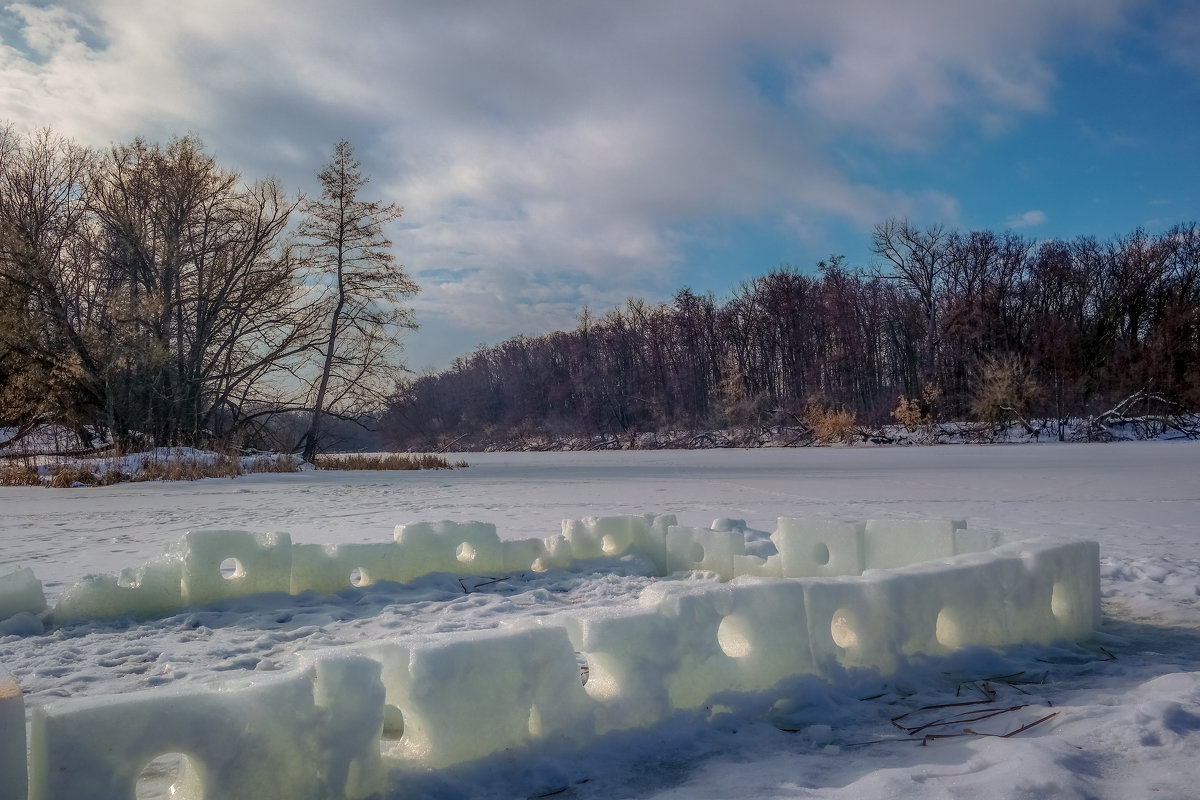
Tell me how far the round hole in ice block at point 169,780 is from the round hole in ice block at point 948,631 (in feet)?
7.93

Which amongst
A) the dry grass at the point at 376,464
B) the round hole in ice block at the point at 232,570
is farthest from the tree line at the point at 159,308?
the round hole in ice block at the point at 232,570

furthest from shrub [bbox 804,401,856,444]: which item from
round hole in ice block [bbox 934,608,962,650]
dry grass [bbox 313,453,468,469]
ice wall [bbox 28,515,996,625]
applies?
round hole in ice block [bbox 934,608,962,650]

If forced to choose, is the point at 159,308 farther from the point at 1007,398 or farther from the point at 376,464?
the point at 1007,398

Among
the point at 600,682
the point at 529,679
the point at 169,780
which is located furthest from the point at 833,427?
the point at 169,780

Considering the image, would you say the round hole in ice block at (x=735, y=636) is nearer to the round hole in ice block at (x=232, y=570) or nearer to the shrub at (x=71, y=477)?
the round hole in ice block at (x=232, y=570)

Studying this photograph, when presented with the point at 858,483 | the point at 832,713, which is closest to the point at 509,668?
the point at 832,713

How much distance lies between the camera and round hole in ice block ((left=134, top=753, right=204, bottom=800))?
5.25ft

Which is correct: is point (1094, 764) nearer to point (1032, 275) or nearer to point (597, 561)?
point (597, 561)

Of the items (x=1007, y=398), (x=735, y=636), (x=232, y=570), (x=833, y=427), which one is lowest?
(x=232, y=570)

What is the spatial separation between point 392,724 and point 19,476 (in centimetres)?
1643

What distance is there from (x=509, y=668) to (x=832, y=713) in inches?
40.6

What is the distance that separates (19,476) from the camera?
14.5 metres

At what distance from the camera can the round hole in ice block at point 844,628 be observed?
8.14ft

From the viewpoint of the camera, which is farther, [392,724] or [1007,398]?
[1007,398]
